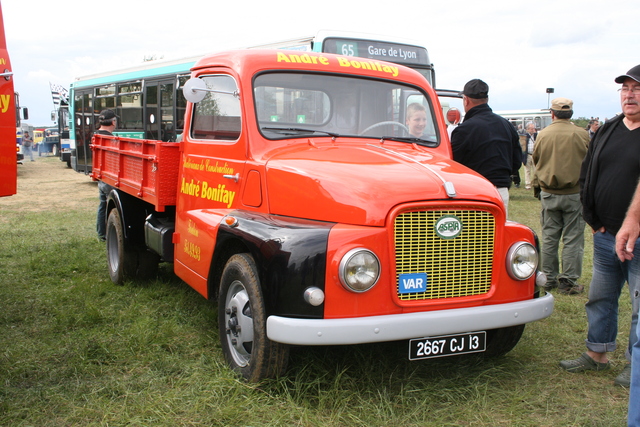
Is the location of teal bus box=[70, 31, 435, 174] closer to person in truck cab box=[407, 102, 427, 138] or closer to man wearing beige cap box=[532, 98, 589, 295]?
man wearing beige cap box=[532, 98, 589, 295]

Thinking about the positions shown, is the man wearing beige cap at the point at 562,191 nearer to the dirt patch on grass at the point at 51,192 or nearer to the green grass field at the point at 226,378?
the green grass field at the point at 226,378

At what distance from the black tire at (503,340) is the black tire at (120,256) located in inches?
144

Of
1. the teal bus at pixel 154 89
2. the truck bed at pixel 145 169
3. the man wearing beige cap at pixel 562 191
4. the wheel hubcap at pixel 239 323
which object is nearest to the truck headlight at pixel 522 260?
the wheel hubcap at pixel 239 323

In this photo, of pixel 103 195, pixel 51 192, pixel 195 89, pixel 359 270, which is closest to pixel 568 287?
pixel 359 270

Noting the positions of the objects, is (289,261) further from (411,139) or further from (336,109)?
(411,139)

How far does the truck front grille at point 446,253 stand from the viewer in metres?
3.53

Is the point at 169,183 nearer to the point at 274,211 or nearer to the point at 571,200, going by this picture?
the point at 274,211

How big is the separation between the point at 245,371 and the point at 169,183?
6.88 feet

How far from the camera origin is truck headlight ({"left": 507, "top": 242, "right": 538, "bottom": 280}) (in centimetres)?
381

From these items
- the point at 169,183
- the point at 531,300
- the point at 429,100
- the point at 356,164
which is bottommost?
the point at 531,300

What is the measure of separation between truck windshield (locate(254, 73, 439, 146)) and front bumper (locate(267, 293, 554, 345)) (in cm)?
Result: 156

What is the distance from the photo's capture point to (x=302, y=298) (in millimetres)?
3371

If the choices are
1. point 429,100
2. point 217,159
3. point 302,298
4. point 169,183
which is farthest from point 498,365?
point 169,183

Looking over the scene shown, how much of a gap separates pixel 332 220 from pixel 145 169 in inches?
104
